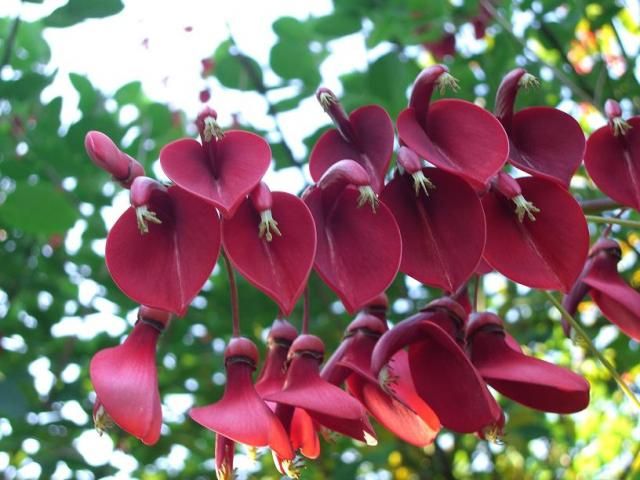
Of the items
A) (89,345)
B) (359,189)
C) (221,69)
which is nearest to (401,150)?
(359,189)

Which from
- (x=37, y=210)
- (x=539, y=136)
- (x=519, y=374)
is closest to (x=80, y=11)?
(x=37, y=210)

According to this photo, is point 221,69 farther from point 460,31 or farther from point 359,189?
point 359,189

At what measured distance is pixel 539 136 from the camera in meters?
0.75

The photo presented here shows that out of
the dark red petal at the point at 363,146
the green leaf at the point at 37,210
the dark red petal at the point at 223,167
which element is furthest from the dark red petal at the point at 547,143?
the green leaf at the point at 37,210

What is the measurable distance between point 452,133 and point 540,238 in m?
0.11

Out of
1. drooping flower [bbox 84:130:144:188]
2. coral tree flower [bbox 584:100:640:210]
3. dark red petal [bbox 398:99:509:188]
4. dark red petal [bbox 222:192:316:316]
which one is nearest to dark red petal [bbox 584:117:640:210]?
coral tree flower [bbox 584:100:640:210]

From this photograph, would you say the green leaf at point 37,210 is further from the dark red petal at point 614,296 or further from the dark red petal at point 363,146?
the dark red petal at point 614,296

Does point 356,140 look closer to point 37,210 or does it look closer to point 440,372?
point 440,372

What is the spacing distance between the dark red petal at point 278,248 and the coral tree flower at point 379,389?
0.12 meters

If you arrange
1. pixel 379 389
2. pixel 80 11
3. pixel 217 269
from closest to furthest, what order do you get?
pixel 379 389 < pixel 80 11 < pixel 217 269

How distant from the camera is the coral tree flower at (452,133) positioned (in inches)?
26.1

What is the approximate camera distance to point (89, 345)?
74.8 inches

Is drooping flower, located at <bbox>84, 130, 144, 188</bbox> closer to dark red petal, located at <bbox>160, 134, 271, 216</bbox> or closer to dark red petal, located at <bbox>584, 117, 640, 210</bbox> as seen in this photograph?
dark red petal, located at <bbox>160, 134, 271, 216</bbox>

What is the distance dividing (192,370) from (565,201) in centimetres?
145
